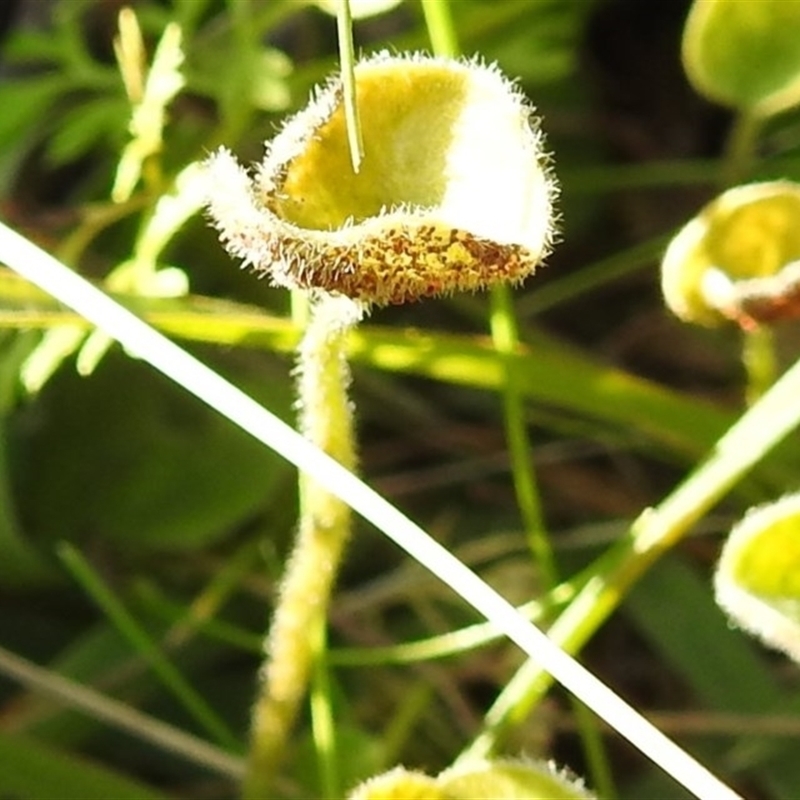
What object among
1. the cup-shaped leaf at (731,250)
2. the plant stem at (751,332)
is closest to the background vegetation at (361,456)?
the plant stem at (751,332)

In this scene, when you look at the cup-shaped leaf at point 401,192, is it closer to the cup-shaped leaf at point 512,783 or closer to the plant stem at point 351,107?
the plant stem at point 351,107

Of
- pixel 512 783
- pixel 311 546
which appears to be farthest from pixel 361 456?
pixel 512 783

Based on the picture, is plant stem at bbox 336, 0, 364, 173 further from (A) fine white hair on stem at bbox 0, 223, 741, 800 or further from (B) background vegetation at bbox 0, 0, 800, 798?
(B) background vegetation at bbox 0, 0, 800, 798

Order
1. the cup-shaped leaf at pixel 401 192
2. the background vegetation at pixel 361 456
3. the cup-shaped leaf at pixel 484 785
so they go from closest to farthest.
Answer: the cup-shaped leaf at pixel 401 192, the cup-shaped leaf at pixel 484 785, the background vegetation at pixel 361 456

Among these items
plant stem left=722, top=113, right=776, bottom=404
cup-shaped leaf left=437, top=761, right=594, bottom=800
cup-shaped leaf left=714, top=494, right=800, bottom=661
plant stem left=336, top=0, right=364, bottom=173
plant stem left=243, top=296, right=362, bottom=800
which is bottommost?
cup-shaped leaf left=437, top=761, right=594, bottom=800

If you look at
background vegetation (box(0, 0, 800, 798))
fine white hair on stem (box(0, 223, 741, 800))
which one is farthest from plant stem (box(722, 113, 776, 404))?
fine white hair on stem (box(0, 223, 741, 800))

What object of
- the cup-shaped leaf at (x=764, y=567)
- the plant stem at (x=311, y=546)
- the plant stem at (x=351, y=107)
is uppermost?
the plant stem at (x=351, y=107)
